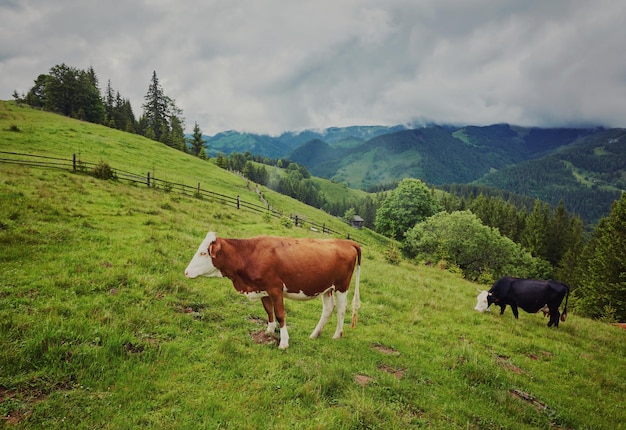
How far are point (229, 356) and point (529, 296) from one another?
1200cm

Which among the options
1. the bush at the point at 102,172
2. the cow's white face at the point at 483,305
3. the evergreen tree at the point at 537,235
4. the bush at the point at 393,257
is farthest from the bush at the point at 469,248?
the bush at the point at 102,172

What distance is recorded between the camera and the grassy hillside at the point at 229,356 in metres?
4.49

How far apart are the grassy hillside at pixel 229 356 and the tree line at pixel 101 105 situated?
6913cm

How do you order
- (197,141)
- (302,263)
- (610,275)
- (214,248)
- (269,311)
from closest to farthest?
(214,248), (302,263), (269,311), (610,275), (197,141)

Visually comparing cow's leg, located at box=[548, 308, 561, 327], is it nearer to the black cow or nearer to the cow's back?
the black cow

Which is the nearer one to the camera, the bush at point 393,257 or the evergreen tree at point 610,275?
the bush at point 393,257

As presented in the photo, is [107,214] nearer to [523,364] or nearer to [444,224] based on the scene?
[523,364]

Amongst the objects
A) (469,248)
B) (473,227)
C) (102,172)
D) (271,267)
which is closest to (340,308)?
(271,267)

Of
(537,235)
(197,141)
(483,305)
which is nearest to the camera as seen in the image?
(483,305)

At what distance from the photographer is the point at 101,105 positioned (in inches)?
2685

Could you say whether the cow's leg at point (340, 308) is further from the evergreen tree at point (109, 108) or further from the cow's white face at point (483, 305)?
the evergreen tree at point (109, 108)

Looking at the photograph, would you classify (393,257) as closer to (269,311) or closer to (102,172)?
(269,311)

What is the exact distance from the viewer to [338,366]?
6172 mm

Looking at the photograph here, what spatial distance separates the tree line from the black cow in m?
76.4
